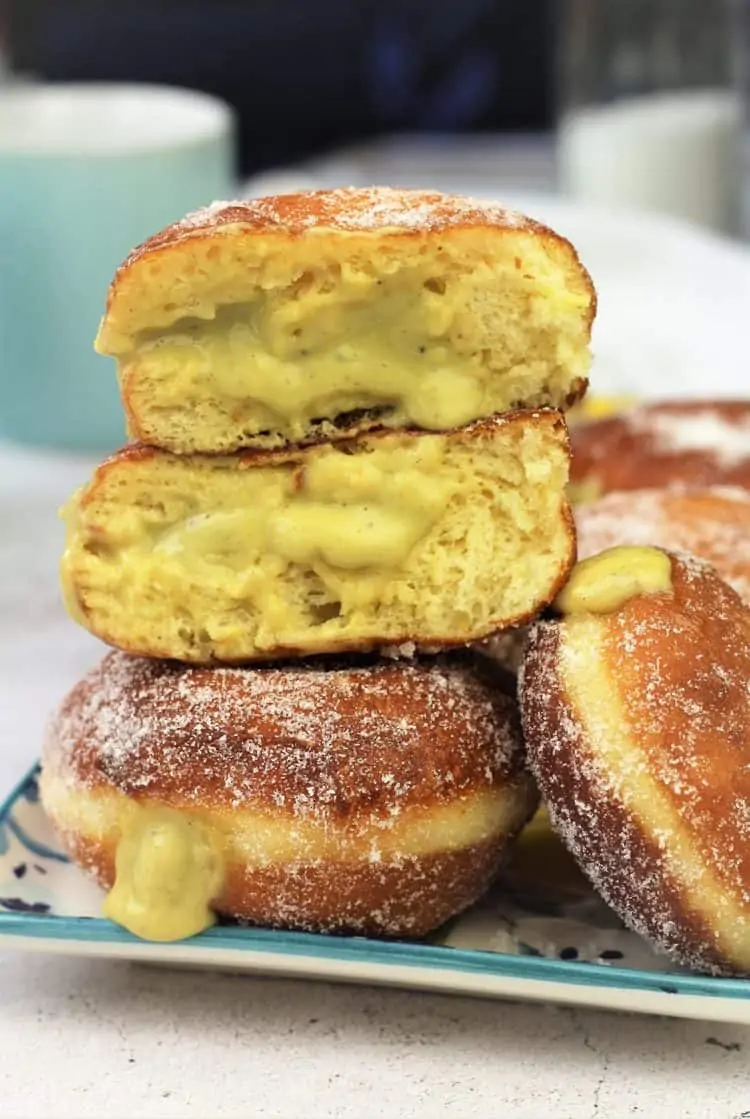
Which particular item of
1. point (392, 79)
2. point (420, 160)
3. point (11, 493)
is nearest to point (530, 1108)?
point (11, 493)

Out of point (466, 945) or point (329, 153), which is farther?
point (329, 153)

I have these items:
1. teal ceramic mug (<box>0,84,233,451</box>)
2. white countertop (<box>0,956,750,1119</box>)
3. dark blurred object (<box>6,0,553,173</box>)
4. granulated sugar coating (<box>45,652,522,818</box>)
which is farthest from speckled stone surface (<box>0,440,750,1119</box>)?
dark blurred object (<box>6,0,553,173</box>)

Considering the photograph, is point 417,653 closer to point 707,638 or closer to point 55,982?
point 707,638

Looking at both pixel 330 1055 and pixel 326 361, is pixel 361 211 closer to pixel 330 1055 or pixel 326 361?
pixel 326 361

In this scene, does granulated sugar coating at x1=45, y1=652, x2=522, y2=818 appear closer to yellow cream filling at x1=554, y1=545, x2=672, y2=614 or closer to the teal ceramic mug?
yellow cream filling at x1=554, y1=545, x2=672, y2=614

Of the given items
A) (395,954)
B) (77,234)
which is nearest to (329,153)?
(77,234)

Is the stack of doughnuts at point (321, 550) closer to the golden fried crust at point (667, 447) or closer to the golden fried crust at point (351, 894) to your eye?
the golden fried crust at point (351, 894)
